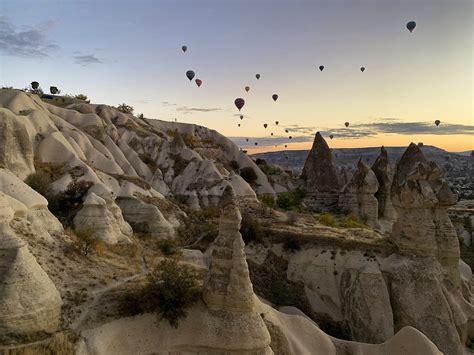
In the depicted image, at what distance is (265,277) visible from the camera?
72.0 feet

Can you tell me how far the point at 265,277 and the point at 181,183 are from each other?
52.7 feet

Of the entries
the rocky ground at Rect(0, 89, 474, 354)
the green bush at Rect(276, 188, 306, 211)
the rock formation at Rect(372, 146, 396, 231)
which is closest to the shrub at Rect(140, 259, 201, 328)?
the rocky ground at Rect(0, 89, 474, 354)

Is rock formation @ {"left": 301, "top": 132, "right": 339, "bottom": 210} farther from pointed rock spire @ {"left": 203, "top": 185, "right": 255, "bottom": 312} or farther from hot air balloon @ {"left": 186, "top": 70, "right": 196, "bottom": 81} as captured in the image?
pointed rock spire @ {"left": 203, "top": 185, "right": 255, "bottom": 312}

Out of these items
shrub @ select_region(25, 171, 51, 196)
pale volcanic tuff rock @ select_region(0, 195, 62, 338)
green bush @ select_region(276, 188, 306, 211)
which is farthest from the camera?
green bush @ select_region(276, 188, 306, 211)

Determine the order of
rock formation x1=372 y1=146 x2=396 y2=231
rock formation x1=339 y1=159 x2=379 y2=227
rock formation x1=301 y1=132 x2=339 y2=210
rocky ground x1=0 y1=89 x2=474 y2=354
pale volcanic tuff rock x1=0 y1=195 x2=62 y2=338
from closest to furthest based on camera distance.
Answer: pale volcanic tuff rock x1=0 y1=195 x2=62 y2=338 → rocky ground x1=0 y1=89 x2=474 y2=354 → rock formation x1=339 y1=159 x2=379 y2=227 → rock formation x1=372 y1=146 x2=396 y2=231 → rock formation x1=301 y1=132 x2=339 y2=210

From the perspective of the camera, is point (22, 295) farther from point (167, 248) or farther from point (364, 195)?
point (364, 195)

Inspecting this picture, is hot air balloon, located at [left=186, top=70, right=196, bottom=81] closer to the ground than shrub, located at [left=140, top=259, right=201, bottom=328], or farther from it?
farther from it

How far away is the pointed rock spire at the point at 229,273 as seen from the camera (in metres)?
12.5

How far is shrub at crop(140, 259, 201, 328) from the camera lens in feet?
41.0

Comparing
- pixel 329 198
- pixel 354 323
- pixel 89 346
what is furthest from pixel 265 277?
pixel 329 198

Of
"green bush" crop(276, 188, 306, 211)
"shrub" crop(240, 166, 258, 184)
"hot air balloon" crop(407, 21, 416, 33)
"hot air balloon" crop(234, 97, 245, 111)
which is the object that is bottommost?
"green bush" crop(276, 188, 306, 211)

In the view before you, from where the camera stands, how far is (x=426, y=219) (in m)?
19.1

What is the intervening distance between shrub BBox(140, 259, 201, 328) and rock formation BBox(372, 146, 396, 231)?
21.8 metres

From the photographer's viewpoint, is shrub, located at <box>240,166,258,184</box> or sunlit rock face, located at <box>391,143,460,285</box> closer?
Answer: sunlit rock face, located at <box>391,143,460,285</box>
